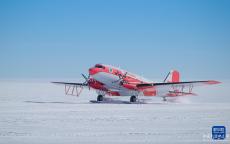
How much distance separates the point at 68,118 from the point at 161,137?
8357 millimetres

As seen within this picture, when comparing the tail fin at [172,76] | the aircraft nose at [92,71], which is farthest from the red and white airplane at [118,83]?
the tail fin at [172,76]

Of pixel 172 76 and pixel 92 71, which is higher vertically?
pixel 172 76

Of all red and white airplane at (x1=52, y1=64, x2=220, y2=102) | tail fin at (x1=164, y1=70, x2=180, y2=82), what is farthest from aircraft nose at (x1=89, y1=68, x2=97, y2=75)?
tail fin at (x1=164, y1=70, x2=180, y2=82)

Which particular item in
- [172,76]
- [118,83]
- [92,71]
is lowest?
[118,83]

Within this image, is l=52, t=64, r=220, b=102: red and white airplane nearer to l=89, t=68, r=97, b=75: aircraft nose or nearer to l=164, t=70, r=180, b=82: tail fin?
l=89, t=68, r=97, b=75: aircraft nose

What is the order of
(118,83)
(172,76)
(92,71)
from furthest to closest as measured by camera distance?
(172,76) < (118,83) < (92,71)

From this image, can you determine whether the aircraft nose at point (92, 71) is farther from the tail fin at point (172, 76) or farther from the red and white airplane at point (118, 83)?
the tail fin at point (172, 76)

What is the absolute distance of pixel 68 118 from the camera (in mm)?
22828

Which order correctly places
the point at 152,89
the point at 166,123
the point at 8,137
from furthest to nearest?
1. the point at 152,89
2. the point at 166,123
3. the point at 8,137

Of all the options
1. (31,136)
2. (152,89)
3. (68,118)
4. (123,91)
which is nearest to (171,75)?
(152,89)

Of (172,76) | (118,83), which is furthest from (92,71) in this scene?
(172,76)

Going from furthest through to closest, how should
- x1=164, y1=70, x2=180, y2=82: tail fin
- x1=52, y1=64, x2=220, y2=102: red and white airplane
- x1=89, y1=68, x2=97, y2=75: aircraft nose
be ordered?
x1=164, y1=70, x2=180, y2=82: tail fin, x1=52, y1=64, x2=220, y2=102: red and white airplane, x1=89, y1=68, x2=97, y2=75: aircraft nose

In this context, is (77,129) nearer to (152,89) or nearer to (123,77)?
(123,77)

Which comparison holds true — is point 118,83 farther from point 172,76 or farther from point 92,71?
point 172,76
